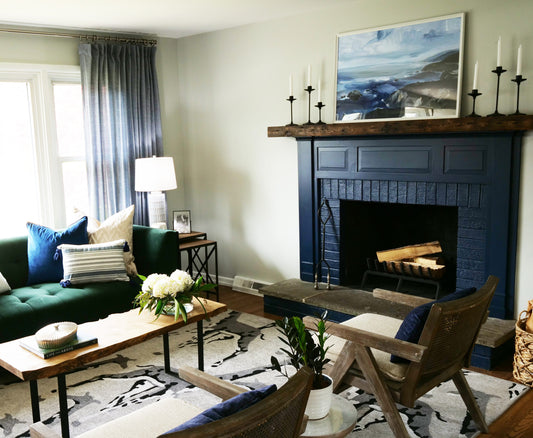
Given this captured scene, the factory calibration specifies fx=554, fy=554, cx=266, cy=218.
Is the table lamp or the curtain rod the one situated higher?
the curtain rod

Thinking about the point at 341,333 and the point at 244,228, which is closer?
the point at 341,333

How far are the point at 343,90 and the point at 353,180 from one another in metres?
0.69

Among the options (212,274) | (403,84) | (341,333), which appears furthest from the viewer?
(212,274)

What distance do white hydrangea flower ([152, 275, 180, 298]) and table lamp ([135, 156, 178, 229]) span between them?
1817 millimetres

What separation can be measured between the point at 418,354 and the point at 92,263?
99.4 inches

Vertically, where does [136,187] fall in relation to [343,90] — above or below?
below

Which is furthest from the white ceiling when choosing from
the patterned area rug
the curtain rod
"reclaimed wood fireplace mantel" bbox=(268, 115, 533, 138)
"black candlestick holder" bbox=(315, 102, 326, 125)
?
the patterned area rug

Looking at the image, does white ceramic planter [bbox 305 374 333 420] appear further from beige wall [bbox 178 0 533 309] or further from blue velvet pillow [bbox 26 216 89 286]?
blue velvet pillow [bbox 26 216 89 286]

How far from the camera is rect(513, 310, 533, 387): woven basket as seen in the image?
3170 millimetres

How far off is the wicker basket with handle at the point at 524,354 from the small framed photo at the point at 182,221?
2941mm

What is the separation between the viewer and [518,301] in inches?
144

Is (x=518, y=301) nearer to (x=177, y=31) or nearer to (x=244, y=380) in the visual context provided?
(x=244, y=380)

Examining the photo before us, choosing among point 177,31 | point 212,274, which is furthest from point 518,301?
point 177,31

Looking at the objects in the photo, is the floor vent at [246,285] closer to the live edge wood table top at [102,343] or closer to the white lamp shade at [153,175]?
the white lamp shade at [153,175]
